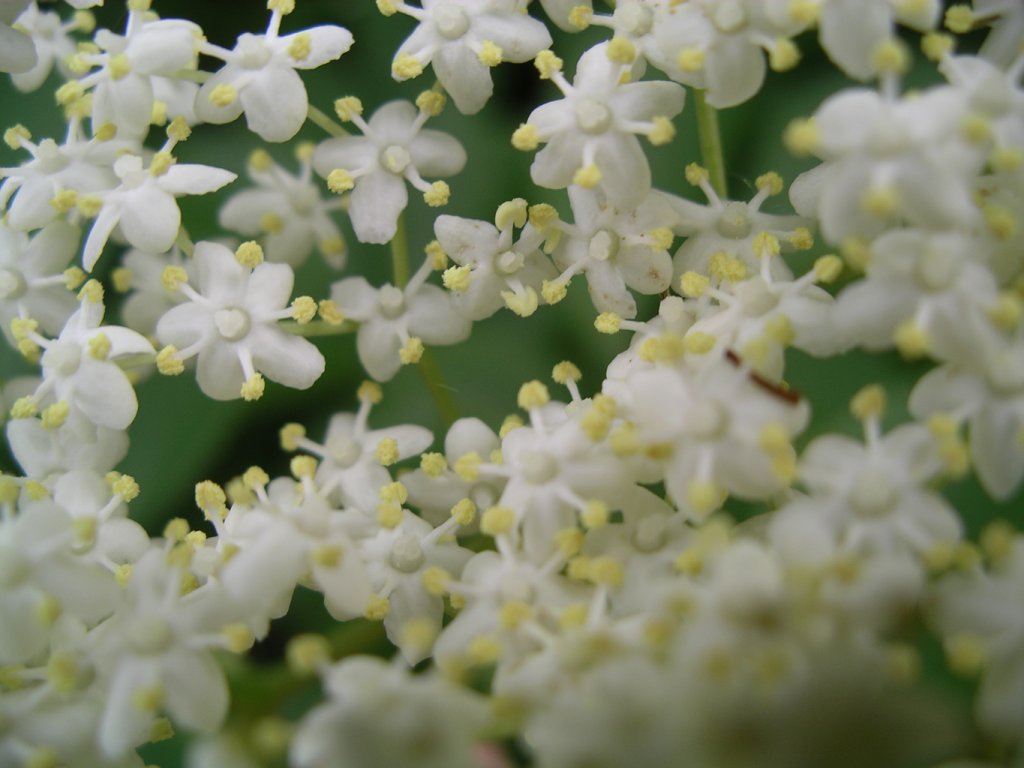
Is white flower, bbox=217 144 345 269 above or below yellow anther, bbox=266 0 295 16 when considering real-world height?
below

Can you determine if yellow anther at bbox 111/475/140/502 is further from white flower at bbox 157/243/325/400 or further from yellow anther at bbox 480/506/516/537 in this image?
yellow anther at bbox 480/506/516/537

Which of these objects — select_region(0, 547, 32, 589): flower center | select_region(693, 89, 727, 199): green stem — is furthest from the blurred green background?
select_region(0, 547, 32, 589): flower center

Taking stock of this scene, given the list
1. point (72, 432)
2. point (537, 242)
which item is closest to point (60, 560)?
point (72, 432)

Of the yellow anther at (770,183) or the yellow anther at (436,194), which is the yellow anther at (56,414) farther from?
the yellow anther at (770,183)

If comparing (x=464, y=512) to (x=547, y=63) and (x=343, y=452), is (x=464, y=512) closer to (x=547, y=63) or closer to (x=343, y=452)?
(x=343, y=452)

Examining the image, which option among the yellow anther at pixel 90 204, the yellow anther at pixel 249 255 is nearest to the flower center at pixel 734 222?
the yellow anther at pixel 249 255

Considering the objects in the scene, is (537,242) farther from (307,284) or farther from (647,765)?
(647,765)

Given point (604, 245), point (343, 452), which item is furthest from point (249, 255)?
point (604, 245)

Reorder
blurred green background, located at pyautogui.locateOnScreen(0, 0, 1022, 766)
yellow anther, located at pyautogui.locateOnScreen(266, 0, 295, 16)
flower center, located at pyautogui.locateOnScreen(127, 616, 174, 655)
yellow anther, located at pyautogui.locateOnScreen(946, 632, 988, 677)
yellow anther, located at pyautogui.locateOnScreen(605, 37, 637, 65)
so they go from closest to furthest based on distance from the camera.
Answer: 1. yellow anther, located at pyautogui.locateOnScreen(946, 632, 988, 677)
2. flower center, located at pyautogui.locateOnScreen(127, 616, 174, 655)
3. yellow anther, located at pyautogui.locateOnScreen(605, 37, 637, 65)
4. yellow anther, located at pyautogui.locateOnScreen(266, 0, 295, 16)
5. blurred green background, located at pyautogui.locateOnScreen(0, 0, 1022, 766)
